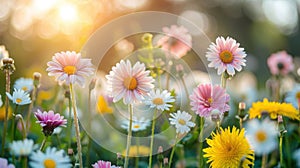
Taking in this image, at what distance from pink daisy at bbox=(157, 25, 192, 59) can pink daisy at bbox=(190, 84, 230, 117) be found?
2.36 feet

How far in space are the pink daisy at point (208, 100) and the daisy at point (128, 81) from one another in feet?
0.46

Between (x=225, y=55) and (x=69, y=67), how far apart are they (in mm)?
351

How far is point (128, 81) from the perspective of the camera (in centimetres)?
107

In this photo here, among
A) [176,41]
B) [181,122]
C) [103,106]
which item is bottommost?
[181,122]

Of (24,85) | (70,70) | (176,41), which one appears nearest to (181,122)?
(70,70)

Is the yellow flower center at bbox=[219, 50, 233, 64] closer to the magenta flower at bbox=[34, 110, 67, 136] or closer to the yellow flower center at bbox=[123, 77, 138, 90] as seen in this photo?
the yellow flower center at bbox=[123, 77, 138, 90]

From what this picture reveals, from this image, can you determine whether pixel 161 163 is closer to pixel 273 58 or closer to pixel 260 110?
pixel 260 110

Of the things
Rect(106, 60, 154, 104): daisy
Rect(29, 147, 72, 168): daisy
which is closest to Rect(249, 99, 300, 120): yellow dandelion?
Rect(106, 60, 154, 104): daisy

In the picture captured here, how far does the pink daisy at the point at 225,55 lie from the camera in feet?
3.69

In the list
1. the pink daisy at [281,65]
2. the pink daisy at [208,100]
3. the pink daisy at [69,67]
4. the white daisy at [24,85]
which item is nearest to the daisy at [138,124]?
the white daisy at [24,85]

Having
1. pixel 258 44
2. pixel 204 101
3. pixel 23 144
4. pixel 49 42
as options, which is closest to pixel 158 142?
pixel 204 101

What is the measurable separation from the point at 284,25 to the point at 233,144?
12538 mm

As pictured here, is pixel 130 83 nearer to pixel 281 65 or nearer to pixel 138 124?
pixel 138 124

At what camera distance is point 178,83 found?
1.97 meters
